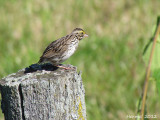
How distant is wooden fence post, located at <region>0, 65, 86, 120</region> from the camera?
11.7ft

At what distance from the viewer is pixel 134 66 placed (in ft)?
30.5

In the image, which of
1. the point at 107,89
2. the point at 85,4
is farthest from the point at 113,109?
the point at 85,4

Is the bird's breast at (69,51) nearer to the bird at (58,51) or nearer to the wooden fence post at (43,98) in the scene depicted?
the bird at (58,51)

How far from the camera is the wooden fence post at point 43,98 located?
11.7 ft

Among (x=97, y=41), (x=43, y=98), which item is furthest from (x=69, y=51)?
(x=97, y=41)

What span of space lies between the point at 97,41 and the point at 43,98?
24.6 ft

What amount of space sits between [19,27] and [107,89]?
483 centimetres

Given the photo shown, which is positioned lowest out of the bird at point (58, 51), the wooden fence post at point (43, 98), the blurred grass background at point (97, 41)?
the wooden fence post at point (43, 98)

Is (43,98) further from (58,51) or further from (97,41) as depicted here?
(97,41)

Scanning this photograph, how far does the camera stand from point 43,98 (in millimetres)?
3557

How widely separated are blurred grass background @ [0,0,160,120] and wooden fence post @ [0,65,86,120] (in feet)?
12.9

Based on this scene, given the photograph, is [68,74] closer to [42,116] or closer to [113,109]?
[42,116]

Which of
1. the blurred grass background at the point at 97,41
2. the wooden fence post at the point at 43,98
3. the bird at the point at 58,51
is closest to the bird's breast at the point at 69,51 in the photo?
the bird at the point at 58,51

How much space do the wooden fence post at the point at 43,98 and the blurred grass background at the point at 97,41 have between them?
3.94 m
